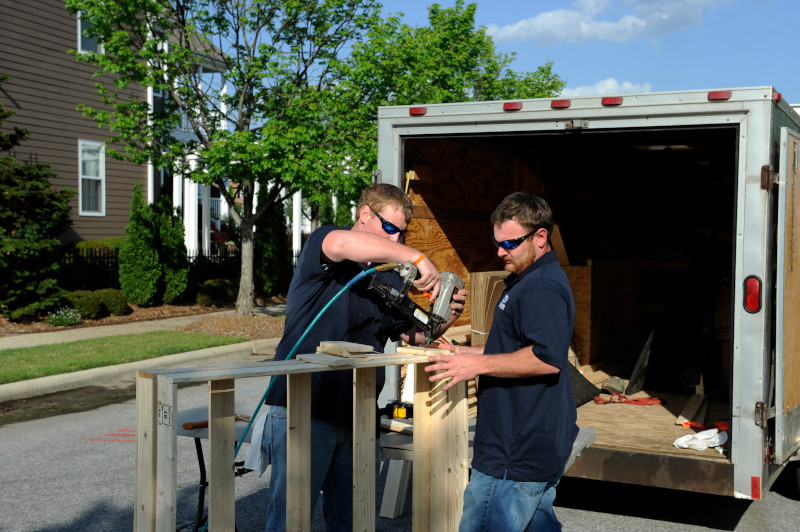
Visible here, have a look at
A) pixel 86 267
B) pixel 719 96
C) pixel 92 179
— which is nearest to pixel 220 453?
pixel 719 96

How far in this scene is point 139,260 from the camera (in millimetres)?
17125

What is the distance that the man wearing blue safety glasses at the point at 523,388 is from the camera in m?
3.25

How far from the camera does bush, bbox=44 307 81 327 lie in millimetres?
14828

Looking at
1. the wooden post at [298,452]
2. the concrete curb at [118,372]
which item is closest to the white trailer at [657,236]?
the wooden post at [298,452]

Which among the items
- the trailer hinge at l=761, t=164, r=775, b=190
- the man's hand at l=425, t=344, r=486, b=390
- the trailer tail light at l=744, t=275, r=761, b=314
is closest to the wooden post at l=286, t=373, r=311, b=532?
the man's hand at l=425, t=344, r=486, b=390

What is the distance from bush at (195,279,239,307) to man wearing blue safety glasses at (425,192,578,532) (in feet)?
53.3

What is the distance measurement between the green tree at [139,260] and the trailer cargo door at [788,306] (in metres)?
14.2

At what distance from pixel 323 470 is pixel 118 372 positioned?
8.14 meters

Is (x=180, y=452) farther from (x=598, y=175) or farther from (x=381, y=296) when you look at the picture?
(x=598, y=175)

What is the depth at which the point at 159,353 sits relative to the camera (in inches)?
473

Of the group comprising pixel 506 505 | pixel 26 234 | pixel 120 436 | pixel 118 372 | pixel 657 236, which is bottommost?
pixel 120 436

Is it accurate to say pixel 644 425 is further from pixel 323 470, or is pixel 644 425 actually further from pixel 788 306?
pixel 323 470

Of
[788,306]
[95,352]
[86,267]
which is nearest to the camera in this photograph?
[788,306]

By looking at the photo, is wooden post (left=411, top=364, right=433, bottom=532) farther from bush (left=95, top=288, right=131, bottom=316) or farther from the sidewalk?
bush (left=95, top=288, right=131, bottom=316)
